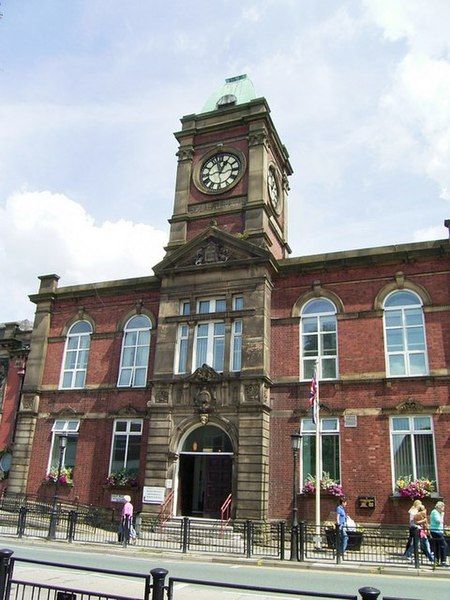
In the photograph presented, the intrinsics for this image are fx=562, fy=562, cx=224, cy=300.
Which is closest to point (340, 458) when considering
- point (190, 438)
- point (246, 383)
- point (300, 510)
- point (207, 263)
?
point (300, 510)

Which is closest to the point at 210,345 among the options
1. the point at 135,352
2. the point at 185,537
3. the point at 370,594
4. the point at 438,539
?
the point at 135,352

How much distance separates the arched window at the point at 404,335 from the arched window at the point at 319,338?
6.79ft

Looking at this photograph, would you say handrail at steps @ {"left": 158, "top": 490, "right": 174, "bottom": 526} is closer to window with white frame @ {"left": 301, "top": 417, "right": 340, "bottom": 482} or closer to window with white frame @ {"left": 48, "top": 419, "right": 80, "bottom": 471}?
window with white frame @ {"left": 301, "top": 417, "right": 340, "bottom": 482}

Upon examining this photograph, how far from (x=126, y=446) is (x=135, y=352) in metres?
4.15

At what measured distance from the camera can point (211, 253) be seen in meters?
24.1

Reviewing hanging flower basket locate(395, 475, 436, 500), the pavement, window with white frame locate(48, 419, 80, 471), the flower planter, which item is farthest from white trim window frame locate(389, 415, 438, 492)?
window with white frame locate(48, 419, 80, 471)

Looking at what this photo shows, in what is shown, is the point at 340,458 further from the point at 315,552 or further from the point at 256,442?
the point at 315,552

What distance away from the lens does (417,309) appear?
21.3m

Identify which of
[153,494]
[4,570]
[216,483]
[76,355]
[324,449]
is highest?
[76,355]

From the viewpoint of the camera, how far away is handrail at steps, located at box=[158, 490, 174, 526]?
2102 centimetres

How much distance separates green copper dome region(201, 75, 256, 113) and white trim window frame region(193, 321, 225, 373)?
12164 millimetres

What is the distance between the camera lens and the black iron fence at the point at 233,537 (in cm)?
1531

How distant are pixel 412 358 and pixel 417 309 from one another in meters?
1.89

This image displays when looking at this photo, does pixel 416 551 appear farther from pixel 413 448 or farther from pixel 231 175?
pixel 231 175
